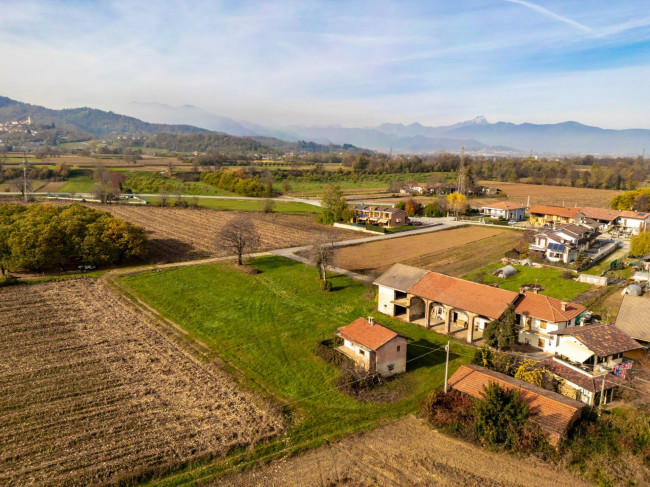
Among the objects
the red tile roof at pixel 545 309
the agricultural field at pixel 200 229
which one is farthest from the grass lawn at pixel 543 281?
the agricultural field at pixel 200 229

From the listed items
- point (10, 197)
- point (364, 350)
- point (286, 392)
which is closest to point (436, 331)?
point (364, 350)

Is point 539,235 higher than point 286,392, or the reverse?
point 539,235

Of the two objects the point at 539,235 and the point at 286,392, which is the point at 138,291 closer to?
the point at 286,392

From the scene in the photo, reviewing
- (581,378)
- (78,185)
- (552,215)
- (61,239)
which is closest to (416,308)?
(581,378)

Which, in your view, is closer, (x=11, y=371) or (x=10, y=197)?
(x=11, y=371)

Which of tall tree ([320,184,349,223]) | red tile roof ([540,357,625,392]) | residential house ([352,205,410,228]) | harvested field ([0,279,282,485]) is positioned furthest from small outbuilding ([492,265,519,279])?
tall tree ([320,184,349,223])

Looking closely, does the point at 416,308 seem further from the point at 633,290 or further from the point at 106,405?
the point at 106,405
